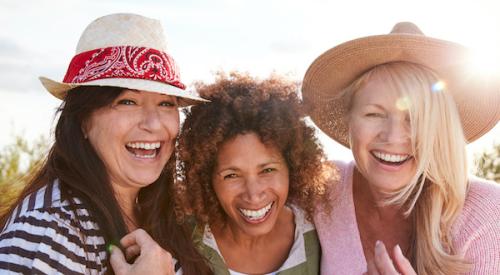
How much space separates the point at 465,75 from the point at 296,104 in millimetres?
916

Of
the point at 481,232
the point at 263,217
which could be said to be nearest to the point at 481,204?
the point at 481,232

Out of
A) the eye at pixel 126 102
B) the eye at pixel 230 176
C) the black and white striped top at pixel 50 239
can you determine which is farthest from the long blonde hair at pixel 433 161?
the black and white striped top at pixel 50 239

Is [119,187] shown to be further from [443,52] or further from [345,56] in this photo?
[443,52]

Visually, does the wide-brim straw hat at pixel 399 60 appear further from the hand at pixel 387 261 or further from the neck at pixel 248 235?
the hand at pixel 387 261

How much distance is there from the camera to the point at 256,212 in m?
3.84

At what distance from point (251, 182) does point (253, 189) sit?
0.04 meters

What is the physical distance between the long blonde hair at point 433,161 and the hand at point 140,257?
1342 mm

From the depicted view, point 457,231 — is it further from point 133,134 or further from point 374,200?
point 133,134

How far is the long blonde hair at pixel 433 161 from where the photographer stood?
3561 mm

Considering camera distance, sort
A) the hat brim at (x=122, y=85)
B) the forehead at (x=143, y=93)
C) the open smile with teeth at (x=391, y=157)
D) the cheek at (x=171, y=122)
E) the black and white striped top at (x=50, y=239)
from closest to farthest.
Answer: the black and white striped top at (x=50, y=239) < the hat brim at (x=122, y=85) < the forehead at (x=143, y=93) < the cheek at (x=171, y=122) < the open smile with teeth at (x=391, y=157)

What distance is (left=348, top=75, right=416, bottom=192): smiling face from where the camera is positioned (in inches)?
141

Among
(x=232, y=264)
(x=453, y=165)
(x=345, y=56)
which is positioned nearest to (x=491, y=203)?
(x=453, y=165)

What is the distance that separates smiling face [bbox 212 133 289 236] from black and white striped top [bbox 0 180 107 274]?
924 mm

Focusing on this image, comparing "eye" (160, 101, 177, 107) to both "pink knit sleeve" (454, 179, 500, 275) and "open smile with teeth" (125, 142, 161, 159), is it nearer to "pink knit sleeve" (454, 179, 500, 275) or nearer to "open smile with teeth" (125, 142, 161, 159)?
"open smile with teeth" (125, 142, 161, 159)
